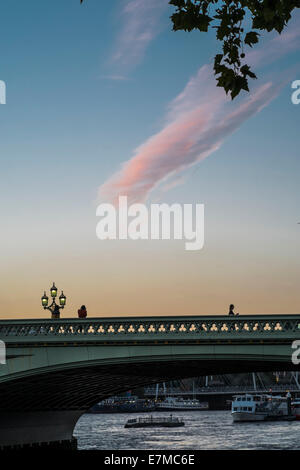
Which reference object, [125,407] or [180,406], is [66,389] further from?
[125,407]

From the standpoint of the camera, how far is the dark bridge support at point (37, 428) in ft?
182

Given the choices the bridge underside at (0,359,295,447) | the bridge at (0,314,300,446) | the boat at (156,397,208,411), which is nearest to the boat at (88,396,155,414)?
the boat at (156,397,208,411)

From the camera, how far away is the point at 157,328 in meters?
40.7

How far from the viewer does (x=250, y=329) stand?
128 ft

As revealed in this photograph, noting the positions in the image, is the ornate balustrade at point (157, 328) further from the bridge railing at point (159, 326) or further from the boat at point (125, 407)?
the boat at point (125, 407)

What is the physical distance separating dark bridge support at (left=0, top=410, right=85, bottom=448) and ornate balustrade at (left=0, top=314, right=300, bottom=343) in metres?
13.7

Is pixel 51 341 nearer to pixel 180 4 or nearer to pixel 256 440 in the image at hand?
pixel 180 4

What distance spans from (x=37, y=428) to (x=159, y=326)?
21876 millimetres

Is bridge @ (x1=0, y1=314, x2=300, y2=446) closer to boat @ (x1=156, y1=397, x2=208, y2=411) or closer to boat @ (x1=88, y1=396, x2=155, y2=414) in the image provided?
boat @ (x1=156, y1=397, x2=208, y2=411)

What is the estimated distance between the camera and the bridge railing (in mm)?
38469

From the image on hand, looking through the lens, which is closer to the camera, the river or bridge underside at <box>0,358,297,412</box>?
bridge underside at <box>0,358,297,412</box>

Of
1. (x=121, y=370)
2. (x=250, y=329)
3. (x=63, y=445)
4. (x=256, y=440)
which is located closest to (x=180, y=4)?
(x=250, y=329)

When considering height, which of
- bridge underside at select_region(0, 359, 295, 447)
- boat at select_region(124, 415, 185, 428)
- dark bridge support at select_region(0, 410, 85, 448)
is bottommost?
boat at select_region(124, 415, 185, 428)

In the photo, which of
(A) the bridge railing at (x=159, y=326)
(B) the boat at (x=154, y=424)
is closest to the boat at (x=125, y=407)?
(B) the boat at (x=154, y=424)
